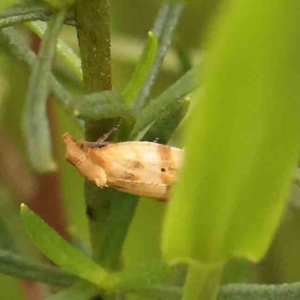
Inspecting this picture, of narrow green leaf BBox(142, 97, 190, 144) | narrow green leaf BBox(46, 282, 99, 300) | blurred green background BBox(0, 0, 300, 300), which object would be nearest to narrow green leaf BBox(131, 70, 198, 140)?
narrow green leaf BBox(142, 97, 190, 144)

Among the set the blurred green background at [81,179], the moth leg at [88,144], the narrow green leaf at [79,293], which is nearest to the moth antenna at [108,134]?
the moth leg at [88,144]

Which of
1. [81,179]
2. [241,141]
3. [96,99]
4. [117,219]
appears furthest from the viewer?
[81,179]

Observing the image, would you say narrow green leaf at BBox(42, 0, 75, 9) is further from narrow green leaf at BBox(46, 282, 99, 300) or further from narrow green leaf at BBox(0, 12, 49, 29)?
narrow green leaf at BBox(46, 282, 99, 300)

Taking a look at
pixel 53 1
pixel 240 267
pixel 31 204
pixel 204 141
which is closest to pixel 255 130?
pixel 204 141

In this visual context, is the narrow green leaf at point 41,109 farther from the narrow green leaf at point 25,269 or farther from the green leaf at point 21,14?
the narrow green leaf at point 25,269

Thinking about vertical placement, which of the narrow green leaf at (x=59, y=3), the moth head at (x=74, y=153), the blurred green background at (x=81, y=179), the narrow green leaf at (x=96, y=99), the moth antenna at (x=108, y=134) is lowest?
the blurred green background at (x=81, y=179)

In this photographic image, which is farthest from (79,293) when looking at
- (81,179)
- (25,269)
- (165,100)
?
(81,179)

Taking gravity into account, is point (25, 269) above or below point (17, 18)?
below

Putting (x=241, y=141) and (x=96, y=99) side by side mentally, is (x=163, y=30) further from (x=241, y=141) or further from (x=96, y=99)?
(x=241, y=141)
